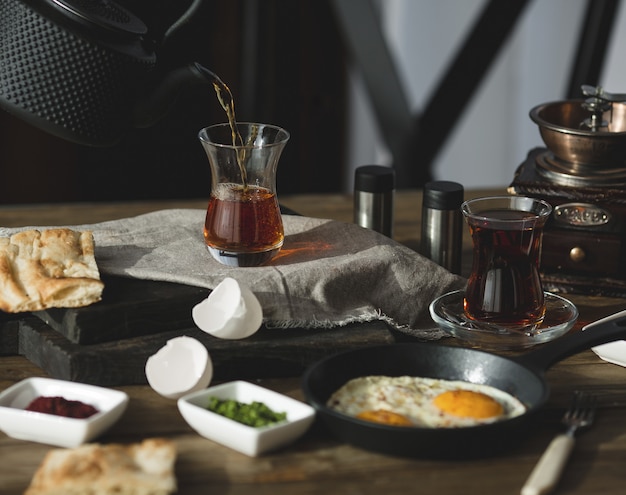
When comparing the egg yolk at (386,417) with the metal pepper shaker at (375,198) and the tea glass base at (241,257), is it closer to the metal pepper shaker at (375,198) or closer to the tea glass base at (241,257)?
the tea glass base at (241,257)

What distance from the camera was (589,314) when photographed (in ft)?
5.85

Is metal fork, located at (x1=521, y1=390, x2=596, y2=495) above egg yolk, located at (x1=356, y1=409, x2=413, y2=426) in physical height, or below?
below

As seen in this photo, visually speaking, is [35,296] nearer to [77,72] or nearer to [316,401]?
[77,72]

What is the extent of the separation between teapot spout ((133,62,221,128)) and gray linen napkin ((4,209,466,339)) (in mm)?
240

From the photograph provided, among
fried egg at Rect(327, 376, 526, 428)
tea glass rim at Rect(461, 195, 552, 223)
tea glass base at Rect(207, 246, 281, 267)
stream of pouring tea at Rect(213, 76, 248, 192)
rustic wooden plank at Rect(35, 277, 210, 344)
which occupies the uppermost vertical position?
stream of pouring tea at Rect(213, 76, 248, 192)

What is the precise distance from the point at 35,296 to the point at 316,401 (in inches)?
19.5

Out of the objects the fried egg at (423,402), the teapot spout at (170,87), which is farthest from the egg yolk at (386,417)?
the teapot spout at (170,87)

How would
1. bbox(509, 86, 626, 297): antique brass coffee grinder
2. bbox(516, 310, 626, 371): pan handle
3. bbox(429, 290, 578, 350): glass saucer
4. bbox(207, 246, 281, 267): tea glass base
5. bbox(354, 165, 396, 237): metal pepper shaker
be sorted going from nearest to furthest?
bbox(516, 310, 626, 371): pan handle < bbox(429, 290, 578, 350): glass saucer < bbox(207, 246, 281, 267): tea glass base < bbox(509, 86, 626, 297): antique brass coffee grinder < bbox(354, 165, 396, 237): metal pepper shaker

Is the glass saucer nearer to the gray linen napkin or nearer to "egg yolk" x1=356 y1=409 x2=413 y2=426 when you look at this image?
the gray linen napkin

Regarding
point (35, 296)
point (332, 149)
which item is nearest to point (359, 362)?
point (35, 296)

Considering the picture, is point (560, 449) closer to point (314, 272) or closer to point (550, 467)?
point (550, 467)

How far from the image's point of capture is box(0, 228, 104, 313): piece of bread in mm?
1495

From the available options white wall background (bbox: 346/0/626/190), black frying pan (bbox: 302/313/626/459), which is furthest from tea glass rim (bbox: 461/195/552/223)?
white wall background (bbox: 346/0/626/190)

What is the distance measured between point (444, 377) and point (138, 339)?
46cm
